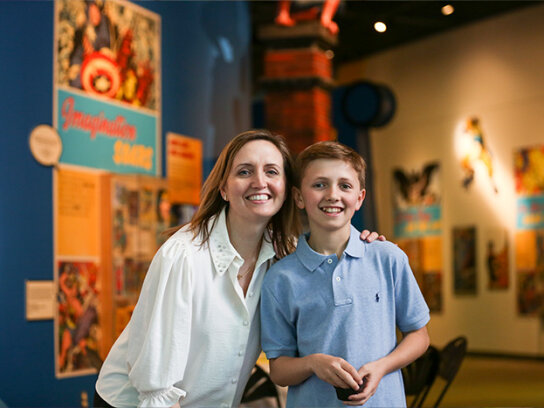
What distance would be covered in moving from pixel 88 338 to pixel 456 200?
6.60 metres

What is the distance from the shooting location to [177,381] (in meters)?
2.02

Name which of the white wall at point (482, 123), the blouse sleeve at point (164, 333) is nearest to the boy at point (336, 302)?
the blouse sleeve at point (164, 333)

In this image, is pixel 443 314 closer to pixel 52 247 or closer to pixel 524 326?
pixel 524 326

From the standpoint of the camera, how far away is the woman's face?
2.11m

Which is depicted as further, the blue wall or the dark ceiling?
the dark ceiling

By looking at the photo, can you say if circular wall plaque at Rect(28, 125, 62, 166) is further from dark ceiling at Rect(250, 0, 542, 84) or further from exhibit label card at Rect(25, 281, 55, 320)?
dark ceiling at Rect(250, 0, 542, 84)

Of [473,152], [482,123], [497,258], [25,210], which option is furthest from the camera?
[473,152]

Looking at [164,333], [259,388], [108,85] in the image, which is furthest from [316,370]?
[108,85]

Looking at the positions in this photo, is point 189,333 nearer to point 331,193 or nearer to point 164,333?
point 164,333

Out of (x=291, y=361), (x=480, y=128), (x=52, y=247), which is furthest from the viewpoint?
(x=480, y=128)

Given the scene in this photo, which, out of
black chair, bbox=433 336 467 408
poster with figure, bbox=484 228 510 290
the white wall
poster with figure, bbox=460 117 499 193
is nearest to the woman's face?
black chair, bbox=433 336 467 408

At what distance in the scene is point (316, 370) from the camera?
1.91 meters

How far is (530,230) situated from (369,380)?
24.7ft

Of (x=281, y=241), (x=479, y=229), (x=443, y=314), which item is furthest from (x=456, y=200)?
(x=281, y=241)
